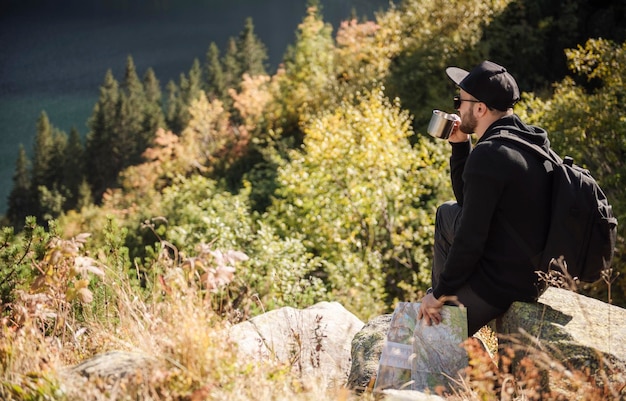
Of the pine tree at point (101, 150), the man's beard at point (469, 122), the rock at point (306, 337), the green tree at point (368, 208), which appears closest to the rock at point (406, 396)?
the rock at point (306, 337)

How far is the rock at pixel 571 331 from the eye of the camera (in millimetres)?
2656

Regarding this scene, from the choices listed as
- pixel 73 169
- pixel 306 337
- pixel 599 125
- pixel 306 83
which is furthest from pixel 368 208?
pixel 73 169

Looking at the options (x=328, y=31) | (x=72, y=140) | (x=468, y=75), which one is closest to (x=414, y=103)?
(x=328, y=31)

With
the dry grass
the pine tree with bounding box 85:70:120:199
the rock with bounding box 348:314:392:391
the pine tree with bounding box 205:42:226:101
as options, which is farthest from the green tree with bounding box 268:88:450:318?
the pine tree with bounding box 85:70:120:199

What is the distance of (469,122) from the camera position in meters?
3.16

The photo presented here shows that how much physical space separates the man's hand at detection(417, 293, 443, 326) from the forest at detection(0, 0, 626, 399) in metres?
0.79

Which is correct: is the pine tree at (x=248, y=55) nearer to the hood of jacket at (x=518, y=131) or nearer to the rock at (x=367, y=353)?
the rock at (x=367, y=353)

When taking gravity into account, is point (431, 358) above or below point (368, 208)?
above

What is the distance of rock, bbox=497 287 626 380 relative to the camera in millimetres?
2656

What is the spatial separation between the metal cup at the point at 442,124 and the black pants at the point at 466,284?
0.42m

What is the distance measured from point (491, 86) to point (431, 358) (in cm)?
144

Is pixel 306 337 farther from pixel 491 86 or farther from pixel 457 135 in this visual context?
pixel 491 86

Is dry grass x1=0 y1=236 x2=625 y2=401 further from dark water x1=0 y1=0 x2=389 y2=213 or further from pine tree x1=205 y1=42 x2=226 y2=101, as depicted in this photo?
dark water x1=0 y1=0 x2=389 y2=213

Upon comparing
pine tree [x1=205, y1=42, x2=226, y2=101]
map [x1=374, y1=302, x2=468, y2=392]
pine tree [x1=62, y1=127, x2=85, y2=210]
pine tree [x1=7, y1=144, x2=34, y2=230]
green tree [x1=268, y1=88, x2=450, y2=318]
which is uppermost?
map [x1=374, y1=302, x2=468, y2=392]
